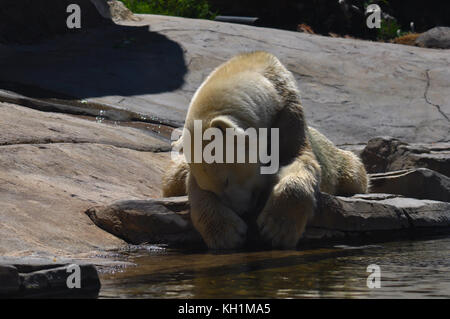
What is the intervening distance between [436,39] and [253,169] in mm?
10590

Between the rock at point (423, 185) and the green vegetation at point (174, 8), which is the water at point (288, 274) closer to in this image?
the rock at point (423, 185)

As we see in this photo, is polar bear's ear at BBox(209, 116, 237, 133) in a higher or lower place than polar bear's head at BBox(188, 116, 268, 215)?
higher

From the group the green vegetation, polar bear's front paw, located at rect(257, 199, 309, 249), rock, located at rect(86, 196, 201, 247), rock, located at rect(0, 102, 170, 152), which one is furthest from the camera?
the green vegetation

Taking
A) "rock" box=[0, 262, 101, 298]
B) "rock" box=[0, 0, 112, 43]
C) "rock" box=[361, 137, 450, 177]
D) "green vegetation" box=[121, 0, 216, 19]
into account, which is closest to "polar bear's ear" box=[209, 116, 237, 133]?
"rock" box=[0, 262, 101, 298]


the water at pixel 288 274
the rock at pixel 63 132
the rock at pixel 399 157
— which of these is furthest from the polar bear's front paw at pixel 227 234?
the rock at pixel 399 157

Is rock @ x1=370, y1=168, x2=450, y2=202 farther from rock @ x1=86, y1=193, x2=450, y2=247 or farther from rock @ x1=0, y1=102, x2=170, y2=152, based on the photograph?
rock @ x1=0, y1=102, x2=170, y2=152

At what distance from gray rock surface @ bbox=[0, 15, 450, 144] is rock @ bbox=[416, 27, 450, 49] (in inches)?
39.7

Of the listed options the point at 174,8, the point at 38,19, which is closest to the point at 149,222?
the point at 38,19

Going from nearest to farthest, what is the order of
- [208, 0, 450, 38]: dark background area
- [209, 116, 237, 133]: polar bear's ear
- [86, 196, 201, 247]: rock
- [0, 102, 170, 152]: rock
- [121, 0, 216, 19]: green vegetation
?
[209, 116, 237, 133]: polar bear's ear, [86, 196, 201, 247]: rock, [0, 102, 170, 152]: rock, [121, 0, 216, 19]: green vegetation, [208, 0, 450, 38]: dark background area

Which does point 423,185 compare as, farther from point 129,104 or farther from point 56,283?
point 129,104

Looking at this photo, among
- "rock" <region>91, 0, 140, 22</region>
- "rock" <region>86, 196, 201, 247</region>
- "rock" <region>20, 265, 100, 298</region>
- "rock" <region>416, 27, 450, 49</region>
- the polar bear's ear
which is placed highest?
"rock" <region>91, 0, 140, 22</region>

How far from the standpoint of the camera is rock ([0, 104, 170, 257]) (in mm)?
5172
